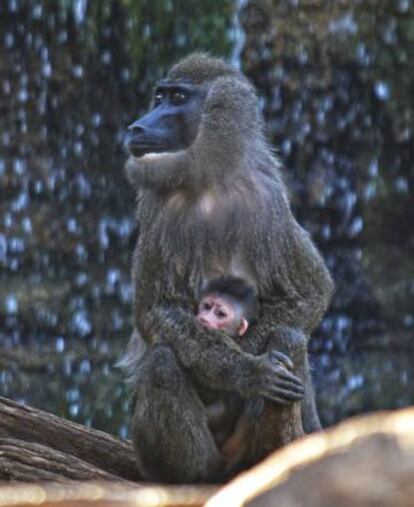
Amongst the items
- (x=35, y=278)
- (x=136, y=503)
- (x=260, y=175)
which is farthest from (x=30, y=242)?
(x=136, y=503)

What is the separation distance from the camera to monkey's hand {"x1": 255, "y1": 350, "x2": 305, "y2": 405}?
7095 mm

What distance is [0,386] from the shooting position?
12102mm

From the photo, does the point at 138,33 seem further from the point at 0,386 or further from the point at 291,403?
the point at 291,403

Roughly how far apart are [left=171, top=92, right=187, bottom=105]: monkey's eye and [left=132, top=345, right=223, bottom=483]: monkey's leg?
4.58ft

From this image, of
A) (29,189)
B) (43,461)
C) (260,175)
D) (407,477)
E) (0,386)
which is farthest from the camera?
(29,189)

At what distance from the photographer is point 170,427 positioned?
696cm

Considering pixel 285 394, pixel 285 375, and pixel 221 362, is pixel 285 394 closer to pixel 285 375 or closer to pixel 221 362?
pixel 285 375

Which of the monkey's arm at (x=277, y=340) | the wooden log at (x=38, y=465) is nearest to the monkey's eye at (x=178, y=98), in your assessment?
the monkey's arm at (x=277, y=340)

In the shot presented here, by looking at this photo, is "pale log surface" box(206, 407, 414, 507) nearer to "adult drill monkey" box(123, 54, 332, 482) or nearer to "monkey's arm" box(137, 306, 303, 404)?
"adult drill monkey" box(123, 54, 332, 482)

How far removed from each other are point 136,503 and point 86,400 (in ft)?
31.8

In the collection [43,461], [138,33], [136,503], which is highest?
[136,503]

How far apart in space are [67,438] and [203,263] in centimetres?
109

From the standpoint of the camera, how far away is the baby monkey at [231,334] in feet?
23.7

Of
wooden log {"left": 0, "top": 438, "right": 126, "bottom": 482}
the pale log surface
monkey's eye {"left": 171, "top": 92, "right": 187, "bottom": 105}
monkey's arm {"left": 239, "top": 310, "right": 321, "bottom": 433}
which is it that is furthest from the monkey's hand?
the pale log surface
